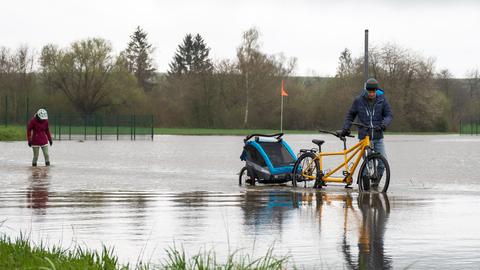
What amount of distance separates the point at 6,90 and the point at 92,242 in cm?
9031

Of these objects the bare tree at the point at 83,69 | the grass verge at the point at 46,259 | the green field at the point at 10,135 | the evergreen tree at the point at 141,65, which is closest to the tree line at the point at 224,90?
the bare tree at the point at 83,69

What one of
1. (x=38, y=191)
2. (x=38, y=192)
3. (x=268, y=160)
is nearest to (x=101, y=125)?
(x=268, y=160)

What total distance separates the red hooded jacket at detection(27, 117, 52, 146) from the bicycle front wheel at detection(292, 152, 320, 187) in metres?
10.2

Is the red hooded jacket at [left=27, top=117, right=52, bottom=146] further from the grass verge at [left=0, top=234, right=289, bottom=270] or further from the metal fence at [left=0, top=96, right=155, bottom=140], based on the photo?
the metal fence at [left=0, top=96, right=155, bottom=140]

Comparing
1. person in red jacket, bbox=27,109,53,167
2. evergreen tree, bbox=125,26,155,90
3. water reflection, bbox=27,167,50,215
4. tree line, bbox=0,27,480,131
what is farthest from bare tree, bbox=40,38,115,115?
water reflection, bbox=27,167,50,215

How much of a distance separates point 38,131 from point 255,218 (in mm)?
14615

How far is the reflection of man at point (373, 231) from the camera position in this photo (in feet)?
27.1

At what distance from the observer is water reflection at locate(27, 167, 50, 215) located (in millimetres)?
13484

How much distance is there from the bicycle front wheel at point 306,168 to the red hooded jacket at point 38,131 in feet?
33.3

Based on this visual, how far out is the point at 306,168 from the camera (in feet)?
56.5

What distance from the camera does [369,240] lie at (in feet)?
32.2

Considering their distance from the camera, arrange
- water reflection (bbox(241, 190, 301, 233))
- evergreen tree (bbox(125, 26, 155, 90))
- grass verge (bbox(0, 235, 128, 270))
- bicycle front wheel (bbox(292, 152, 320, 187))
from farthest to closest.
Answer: evergreen tree (bbox(125, 26, 155, 90))
bicycle front wheel (bbox(292, 152, 320, 187))
water reflection (bbox(241, 190, 301, 233))
grass verge (bbox(0, 235, 128, 270))

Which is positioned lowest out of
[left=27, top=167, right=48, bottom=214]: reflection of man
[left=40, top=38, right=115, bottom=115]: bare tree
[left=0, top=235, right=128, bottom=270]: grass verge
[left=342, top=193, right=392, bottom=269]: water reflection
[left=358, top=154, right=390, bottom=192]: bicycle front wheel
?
[left=27, top=167, right=48, bottom=214]: reflection of man

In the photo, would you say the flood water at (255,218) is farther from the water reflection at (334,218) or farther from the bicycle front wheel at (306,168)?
the bicycle front wheel at (306,168)
